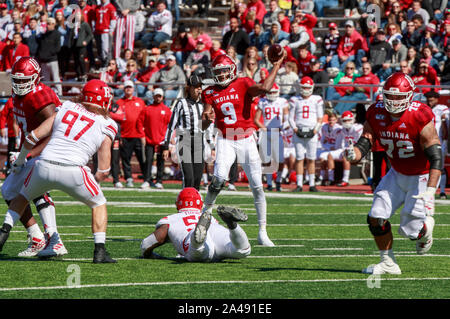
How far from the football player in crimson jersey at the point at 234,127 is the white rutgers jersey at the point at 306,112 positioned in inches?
305

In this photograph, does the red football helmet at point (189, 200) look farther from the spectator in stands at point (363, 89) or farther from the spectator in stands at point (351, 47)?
the spectator in stands at point (351, 47)

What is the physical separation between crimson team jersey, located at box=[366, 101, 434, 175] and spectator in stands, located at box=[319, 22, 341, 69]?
13.5 m

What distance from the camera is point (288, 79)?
1986 centimetres

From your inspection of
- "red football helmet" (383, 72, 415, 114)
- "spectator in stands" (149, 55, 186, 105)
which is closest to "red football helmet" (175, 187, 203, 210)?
"red football helmet" (383, 72, 415, 114)

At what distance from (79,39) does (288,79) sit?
5880 mm

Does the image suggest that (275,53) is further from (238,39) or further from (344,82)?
(238,39)

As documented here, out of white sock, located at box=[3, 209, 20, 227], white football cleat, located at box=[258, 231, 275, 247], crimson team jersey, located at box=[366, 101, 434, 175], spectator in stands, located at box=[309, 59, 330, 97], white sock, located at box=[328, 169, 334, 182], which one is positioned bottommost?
white sock, located at box=[328, 169, 334, 182]

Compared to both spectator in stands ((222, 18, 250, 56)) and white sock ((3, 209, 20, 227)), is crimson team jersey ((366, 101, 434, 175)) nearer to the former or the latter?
white sock ((3, 209, 20, 227))

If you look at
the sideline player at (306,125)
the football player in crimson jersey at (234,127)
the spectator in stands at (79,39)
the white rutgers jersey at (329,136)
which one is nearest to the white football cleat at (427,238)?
the football player in crimson jersey at (234,127)

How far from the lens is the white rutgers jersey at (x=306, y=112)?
17484 mm

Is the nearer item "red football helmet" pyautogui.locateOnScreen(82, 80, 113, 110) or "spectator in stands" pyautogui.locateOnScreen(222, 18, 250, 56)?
"red football helmet" pyautogui.locateOnScreen(82, 80, 113, 110)

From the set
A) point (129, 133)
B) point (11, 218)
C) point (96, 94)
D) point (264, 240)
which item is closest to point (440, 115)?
point (129, 133)

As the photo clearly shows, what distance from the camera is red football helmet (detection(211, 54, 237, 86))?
31.8ft
